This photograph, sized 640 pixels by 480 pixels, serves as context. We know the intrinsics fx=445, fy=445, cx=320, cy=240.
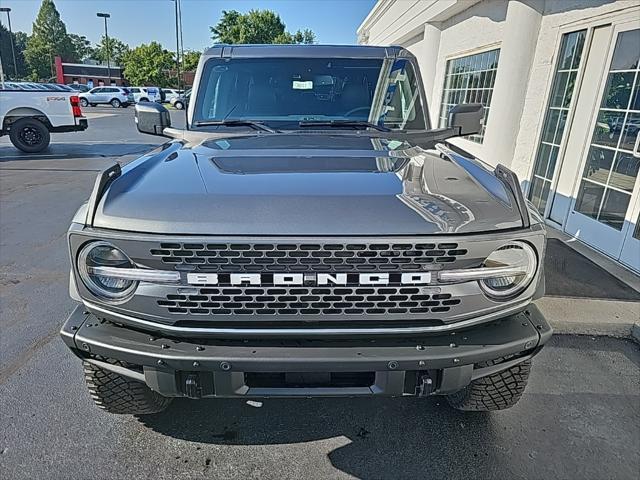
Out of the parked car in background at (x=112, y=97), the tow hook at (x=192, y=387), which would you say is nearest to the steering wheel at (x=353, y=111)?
the tow hook at (x=192, y=387)

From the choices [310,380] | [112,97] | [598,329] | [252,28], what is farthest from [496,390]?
[252,28]

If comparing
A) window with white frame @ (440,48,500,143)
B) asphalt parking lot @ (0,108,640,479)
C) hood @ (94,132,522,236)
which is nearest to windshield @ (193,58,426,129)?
hood @ (94,132,522,236)

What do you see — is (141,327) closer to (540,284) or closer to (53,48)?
(540,284)

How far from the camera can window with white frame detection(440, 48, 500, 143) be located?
8227mm

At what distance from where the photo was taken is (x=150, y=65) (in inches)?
2325

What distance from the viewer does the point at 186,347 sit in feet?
5.80

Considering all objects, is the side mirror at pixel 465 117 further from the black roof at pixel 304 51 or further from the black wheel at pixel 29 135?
the black wheel at pixel 29 135

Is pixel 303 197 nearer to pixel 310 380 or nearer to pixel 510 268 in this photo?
pixel 310 380

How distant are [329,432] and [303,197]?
138cm

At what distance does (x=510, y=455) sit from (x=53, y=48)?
105 m

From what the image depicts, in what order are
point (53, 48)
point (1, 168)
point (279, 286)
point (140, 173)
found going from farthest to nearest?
point (53, 48), point (1, 168), point (140, 173), point (279, 286)

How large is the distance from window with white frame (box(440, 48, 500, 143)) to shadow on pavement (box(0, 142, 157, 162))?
25.4ft

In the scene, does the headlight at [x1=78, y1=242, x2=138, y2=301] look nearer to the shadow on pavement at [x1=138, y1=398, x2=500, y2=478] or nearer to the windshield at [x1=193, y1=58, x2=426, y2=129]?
the shadow on pavement at [x1=138, y1=398, x2=500, y2=478]

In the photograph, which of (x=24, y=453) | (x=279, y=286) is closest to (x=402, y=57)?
(x=279, y=286)
